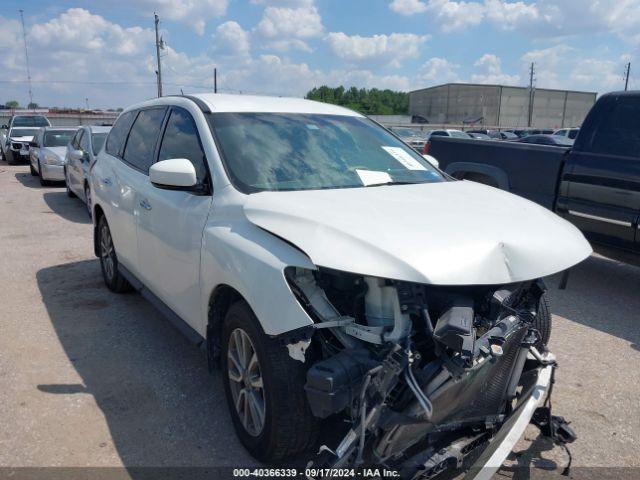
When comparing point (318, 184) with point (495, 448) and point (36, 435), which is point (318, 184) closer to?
point (495, 448)

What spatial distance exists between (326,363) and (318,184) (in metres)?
1.29

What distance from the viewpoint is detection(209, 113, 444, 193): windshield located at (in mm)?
3299

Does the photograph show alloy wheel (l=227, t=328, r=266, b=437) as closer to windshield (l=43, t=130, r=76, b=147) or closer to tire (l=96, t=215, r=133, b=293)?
tire (l=96, t=215, r=133, b=293)

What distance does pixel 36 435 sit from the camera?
3.25 metres

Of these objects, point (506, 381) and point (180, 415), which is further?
point (180, 415)

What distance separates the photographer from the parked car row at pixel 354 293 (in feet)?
7.55

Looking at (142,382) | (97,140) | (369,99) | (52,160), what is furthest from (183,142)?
(369,99)

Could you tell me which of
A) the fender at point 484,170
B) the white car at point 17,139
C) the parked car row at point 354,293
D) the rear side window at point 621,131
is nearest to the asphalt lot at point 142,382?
the parked car row at point 354,293

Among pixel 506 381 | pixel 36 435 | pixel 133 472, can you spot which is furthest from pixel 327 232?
pixel 36 435

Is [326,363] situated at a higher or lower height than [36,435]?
higher

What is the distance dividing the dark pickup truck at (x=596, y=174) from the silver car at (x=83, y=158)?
7.13 metres

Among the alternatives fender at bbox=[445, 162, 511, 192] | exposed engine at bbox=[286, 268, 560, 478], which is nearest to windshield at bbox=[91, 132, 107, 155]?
fender at bbox=[445, 162, 511, 192]

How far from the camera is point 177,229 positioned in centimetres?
353

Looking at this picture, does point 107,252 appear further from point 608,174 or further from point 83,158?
point 83,158
